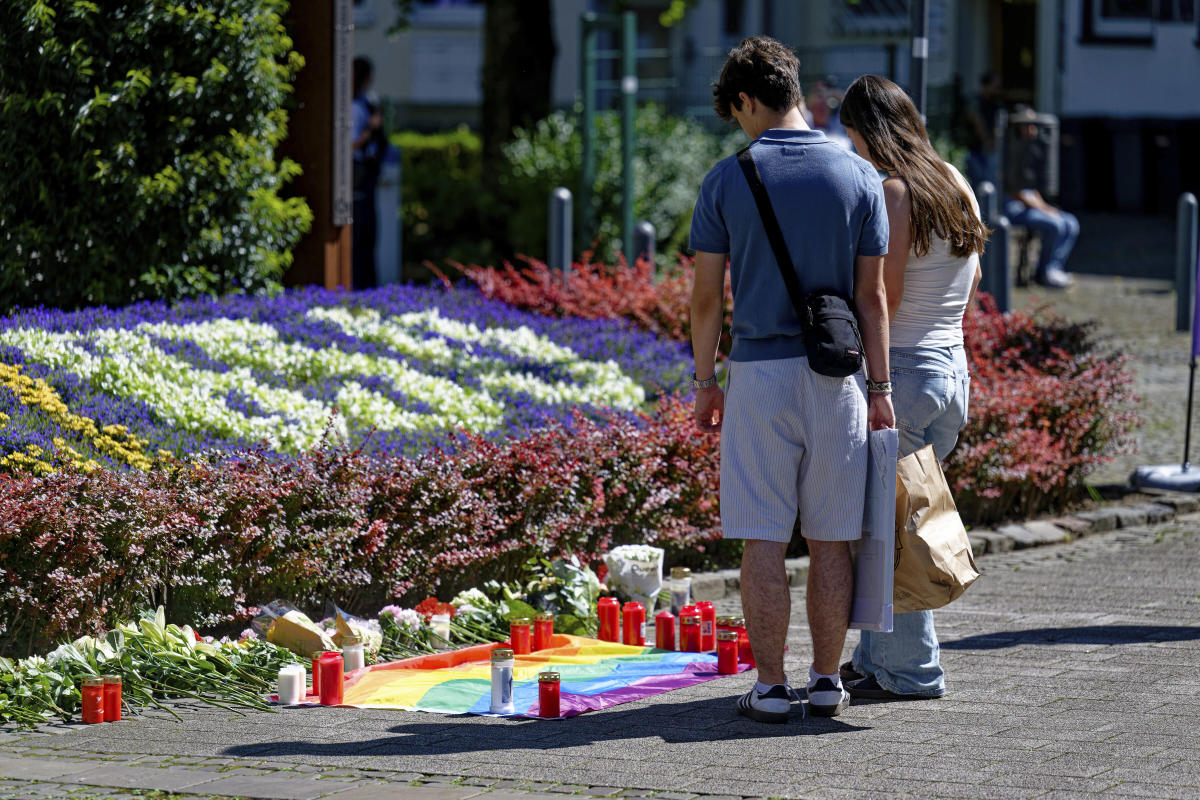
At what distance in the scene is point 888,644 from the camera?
19.2 feet

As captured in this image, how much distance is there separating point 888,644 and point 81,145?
5713mm

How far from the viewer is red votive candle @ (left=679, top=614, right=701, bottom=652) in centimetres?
667

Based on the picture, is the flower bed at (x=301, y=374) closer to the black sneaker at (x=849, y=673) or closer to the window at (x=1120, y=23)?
the black sneaker at (x=849, y=673)

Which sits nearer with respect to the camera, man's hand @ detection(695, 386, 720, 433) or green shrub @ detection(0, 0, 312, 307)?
man's hand @ detection(695, 386, 720, 433)

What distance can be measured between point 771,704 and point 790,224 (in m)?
1.45

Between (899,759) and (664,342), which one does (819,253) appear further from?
(664,342)

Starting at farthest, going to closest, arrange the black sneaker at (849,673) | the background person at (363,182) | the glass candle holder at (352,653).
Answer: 1. the background person at (363,182)
2. the glass candle holder at (352,653)
3. the black sneaker at (849,673)

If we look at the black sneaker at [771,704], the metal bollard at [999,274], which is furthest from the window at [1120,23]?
the black sneaker at [771,704]

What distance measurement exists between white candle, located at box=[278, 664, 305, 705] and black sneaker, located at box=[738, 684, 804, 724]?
1476mm

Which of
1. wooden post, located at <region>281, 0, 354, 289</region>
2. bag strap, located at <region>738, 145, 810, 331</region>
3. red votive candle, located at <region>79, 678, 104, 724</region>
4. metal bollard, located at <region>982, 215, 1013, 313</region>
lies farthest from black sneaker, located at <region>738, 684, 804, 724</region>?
metal bollard, located at <region>982, 215, 1013, 313</region>

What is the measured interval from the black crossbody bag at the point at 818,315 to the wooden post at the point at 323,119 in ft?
20.1

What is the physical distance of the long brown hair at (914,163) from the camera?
18.6 feet

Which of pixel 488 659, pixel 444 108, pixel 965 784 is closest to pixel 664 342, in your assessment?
pixel 488 659

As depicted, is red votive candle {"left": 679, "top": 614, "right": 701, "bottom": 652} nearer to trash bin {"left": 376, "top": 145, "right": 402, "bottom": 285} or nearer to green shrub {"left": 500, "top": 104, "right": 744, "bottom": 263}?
trash bin {"left": 376, "top": 145, "right": 402, "bottom": 285}
